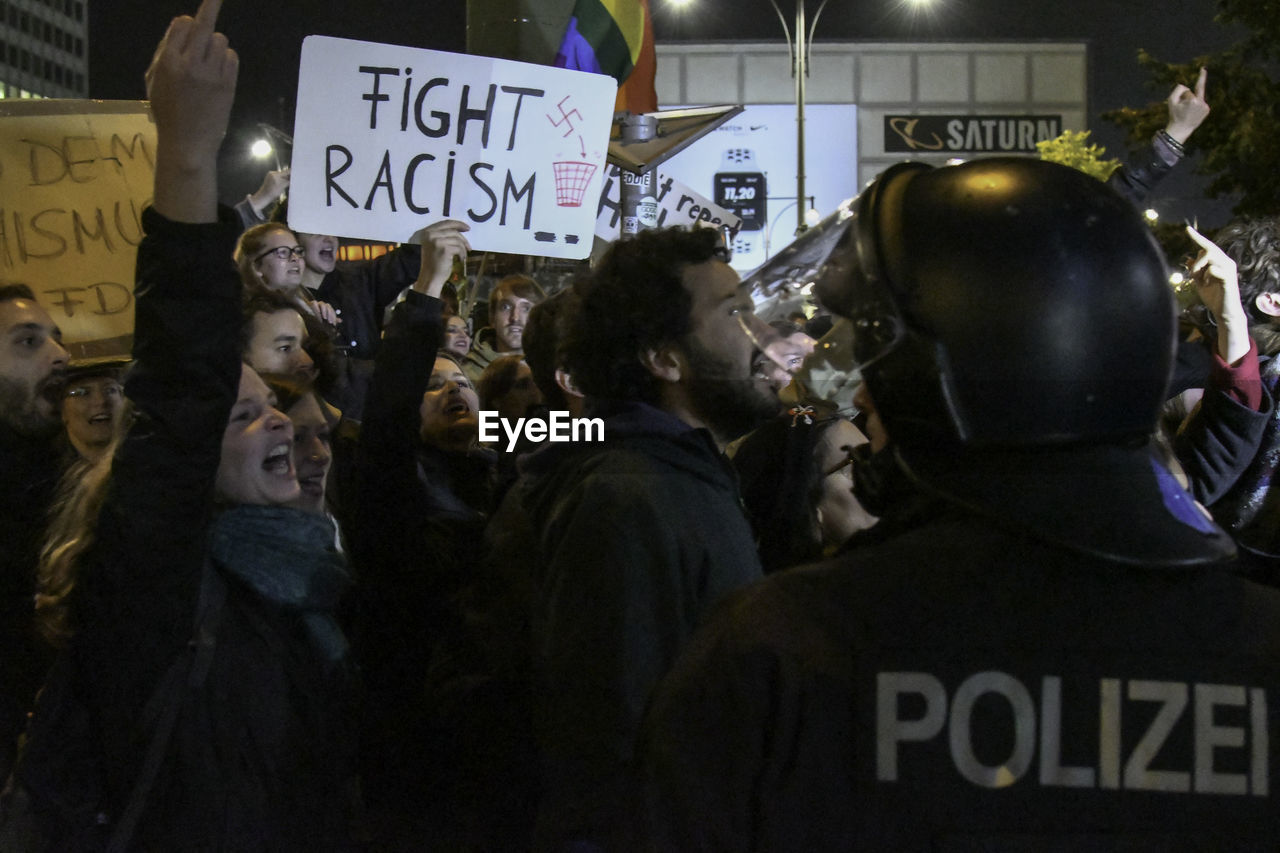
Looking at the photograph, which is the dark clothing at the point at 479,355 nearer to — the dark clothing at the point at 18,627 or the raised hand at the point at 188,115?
the dark clothing at the point at 18,627

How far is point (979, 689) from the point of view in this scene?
3.50 ft

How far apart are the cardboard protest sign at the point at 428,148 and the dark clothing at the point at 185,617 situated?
1884 mm

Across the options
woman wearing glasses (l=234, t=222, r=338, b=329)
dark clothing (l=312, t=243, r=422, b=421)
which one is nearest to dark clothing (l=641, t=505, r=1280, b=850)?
woman wearing glasses (l=234, t=222, r=338, b=329)

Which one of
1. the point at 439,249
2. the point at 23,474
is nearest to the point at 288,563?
the point at 23,474

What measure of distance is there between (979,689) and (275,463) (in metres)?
1.76

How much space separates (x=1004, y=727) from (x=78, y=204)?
351 cm

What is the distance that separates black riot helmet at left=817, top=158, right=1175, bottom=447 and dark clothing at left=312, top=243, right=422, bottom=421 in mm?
4221

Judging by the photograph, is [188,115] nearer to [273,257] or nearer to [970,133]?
[273,257]

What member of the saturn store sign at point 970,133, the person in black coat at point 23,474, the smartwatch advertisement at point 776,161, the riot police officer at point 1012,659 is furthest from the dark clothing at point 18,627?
the saturn store sign at point 970,133

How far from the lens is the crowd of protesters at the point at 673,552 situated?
1.07 meters

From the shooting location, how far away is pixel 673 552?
6.91ft

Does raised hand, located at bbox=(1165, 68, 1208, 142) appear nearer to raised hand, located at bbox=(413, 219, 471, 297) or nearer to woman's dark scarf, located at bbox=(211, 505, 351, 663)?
raised hand, located at bbox=(413, 219, 471, 297)

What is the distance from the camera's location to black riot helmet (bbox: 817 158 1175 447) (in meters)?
1.13

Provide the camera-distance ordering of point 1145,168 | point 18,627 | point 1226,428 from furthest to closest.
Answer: point 1145,168, point 1226,428, point 18,627
